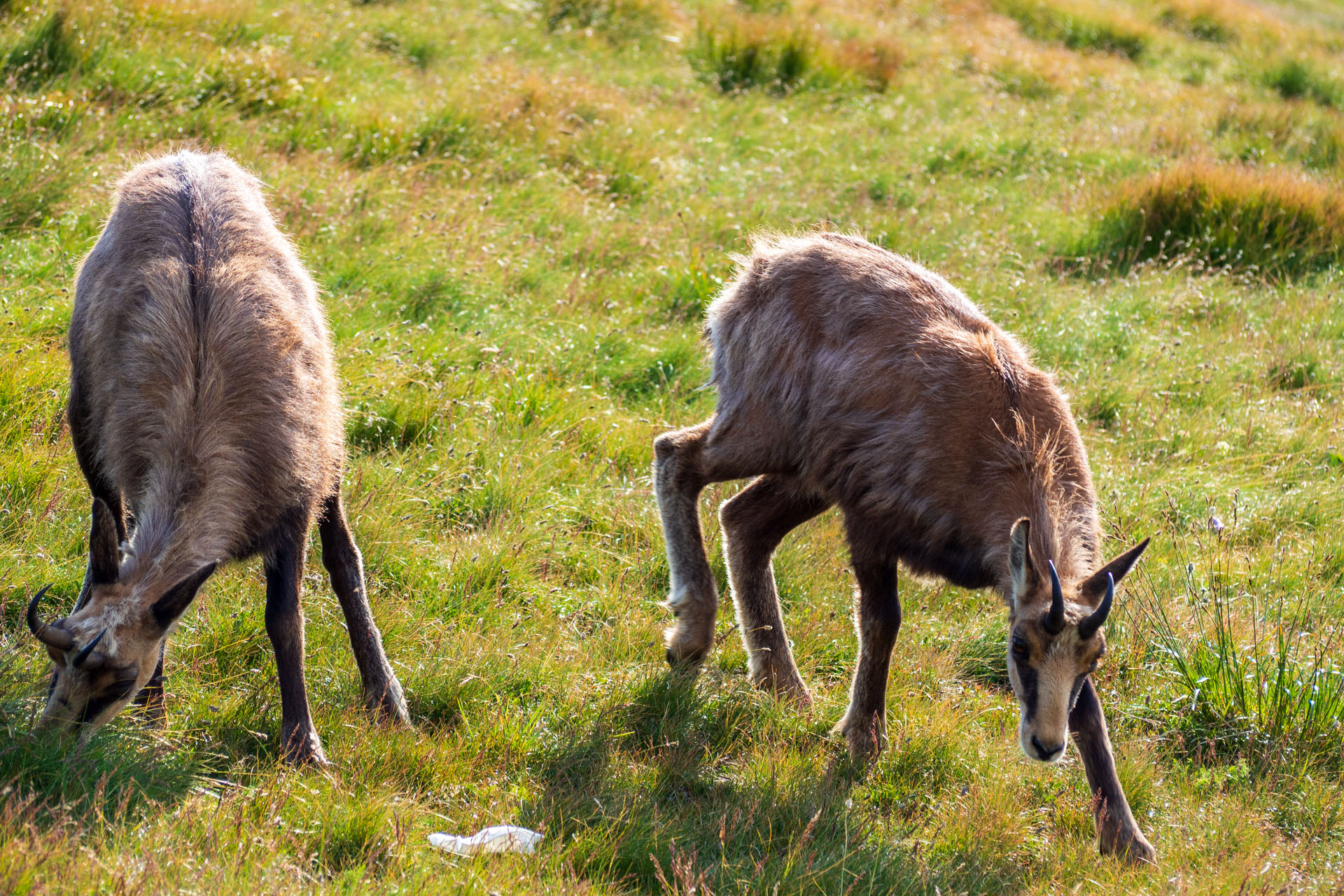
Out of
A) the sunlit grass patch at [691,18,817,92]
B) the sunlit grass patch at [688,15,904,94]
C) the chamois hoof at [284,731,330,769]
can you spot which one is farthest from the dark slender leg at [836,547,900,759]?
the sunlit grass patch at [691,18,817,92]

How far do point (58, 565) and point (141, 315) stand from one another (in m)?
1.21

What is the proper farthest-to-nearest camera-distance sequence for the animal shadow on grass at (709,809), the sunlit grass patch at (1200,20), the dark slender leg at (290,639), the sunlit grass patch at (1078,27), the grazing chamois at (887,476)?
the sunlit grass patch at (1200,20)
the sunlit grass patch at (1078,27)
the grazing chamois at (887,476)
the dark slender leg at (290,639)
the animal shadow on grass at (709,809)

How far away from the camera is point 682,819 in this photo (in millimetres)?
4137

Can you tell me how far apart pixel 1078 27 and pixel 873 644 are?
15438mm

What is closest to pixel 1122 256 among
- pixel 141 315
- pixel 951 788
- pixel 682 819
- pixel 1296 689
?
pixel 1296 689

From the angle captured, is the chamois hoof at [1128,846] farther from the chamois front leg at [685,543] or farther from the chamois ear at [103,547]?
the chamois ear at [103,547]

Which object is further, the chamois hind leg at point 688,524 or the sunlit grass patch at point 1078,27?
the sunlit grass patch at point 1078,27

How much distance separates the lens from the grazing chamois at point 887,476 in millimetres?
4184

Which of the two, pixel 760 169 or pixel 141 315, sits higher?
pixel 141 315

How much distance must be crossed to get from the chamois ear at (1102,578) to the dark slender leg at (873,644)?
855mm

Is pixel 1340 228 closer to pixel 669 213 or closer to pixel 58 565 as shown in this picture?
pixel 669 213

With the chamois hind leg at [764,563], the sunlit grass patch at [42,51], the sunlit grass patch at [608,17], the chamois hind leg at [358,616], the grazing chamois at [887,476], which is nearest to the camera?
the grazing chamois at [887,476]

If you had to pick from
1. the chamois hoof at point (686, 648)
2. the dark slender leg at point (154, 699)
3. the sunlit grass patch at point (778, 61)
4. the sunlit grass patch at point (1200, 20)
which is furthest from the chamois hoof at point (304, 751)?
the sunlit grass patch at point (1200, 20)

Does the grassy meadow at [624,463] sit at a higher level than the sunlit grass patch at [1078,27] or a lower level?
lower
